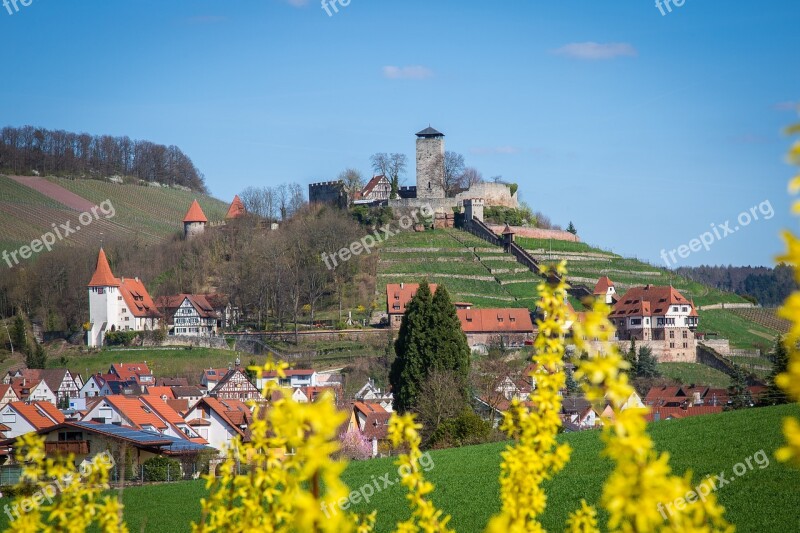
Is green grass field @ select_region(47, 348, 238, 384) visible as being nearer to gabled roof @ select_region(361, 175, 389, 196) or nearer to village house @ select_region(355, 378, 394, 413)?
village house @ select_region(355, 378, 394, 413)

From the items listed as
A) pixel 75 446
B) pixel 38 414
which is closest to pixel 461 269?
pixel 38 414

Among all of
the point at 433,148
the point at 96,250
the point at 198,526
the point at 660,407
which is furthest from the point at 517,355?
the point at 198,526

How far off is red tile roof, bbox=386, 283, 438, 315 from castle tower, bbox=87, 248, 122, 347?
2112cm

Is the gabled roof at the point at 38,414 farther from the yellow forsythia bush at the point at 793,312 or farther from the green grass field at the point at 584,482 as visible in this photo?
the yellow forsythia bush at the point at 793,312

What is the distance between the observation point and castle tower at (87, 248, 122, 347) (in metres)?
83.2

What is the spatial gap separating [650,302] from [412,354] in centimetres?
3943

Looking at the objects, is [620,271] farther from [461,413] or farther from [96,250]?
[461,413]

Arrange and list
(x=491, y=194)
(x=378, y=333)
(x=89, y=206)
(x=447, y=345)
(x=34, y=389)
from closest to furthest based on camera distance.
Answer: (x=447, y=345), (x=34, y=389), (x=378, y=333), (x=491, y=194), (x=89, y=206)

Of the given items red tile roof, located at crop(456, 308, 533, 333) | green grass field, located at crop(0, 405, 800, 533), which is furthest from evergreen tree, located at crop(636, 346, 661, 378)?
green grass field, located at crop(0, 405, 800, 533)

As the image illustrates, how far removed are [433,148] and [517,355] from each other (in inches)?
1275

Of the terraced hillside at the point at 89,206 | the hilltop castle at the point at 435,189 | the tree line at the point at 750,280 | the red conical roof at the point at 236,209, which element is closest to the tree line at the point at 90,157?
the terraced hillside at the point at 89,206

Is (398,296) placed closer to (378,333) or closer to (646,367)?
(378,333)

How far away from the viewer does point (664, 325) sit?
7769 centimetres

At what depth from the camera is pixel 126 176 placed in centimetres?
14438
